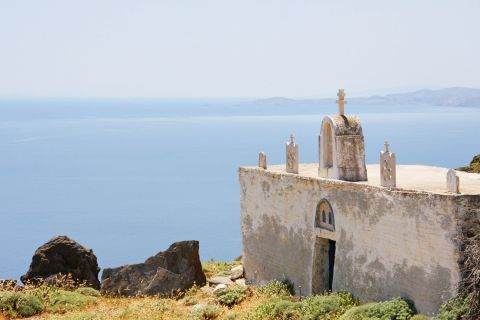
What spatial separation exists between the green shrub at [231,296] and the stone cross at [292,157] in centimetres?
375

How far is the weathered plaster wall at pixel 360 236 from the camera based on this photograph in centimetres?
1803

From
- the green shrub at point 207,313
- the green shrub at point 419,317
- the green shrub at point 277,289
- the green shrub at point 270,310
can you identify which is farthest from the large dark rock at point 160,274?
the green shrub at point 419,317

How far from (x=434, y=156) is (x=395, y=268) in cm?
13278

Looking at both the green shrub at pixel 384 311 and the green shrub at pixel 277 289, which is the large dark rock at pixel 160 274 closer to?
the green shrub at pixel 277 289

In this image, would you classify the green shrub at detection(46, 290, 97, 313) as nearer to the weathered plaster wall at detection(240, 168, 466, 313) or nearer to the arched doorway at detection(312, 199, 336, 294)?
the weathered plaster wall at detection(240, 168, 466, 313)

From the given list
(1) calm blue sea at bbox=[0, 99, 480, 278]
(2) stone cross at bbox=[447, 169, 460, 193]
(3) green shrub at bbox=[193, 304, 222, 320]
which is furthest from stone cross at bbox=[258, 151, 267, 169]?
(1) calm blue sea at bbox=[0, 99, 480, 278]

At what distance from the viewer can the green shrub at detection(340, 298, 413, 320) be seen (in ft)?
61.0

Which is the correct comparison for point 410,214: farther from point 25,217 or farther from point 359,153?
point 25,217

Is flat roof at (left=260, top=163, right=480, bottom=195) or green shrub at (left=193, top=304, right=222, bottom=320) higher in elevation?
flat roof at (left=260, top=163, right=480, bottom=195)

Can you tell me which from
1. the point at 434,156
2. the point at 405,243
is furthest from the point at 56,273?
the point at 434,156

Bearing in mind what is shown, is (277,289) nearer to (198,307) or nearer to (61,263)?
(198,307)

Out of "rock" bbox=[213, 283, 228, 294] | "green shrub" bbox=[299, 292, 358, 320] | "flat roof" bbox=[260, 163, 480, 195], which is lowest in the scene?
"rock" bbox=[213, 283, 228, 294]

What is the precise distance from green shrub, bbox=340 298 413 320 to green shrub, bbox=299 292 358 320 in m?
0.90

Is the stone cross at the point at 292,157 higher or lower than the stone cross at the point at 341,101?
lower
